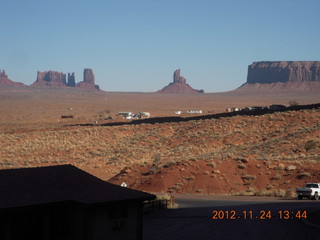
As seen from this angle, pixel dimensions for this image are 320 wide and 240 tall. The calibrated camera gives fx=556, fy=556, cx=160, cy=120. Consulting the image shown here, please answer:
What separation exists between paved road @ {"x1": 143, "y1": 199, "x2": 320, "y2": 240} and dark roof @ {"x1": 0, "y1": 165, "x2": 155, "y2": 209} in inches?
182

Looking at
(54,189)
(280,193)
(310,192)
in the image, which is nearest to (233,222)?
(54,189)

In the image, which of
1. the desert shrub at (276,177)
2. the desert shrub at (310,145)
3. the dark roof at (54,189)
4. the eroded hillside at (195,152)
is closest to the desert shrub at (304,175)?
the eroded hillside at (195,152)

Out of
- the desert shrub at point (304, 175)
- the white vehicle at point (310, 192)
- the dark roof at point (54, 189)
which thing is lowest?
the white vehicle at point (310, 192)

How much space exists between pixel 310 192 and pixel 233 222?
12856mm

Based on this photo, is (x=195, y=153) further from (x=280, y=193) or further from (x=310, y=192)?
(x=310, y=192)

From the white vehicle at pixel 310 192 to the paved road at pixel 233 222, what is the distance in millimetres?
2753

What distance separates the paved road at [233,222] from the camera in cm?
2525

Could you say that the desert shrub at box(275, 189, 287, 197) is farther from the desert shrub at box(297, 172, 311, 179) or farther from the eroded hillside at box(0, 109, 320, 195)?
the desert shrub at box(297, 172, 311, 179)

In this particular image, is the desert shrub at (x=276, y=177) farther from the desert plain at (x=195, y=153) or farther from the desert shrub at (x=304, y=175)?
the desert shrub at (x=304, y=175)

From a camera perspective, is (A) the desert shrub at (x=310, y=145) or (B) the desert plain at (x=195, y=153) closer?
(B) the desert plain at (x=195, y=153)

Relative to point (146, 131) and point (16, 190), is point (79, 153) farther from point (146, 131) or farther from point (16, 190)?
point (16, 190)

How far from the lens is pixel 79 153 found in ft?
228

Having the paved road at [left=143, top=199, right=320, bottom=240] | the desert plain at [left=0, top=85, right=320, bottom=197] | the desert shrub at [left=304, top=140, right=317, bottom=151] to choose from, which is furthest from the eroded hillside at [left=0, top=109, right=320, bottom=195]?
the paved road at [left=143, top=199, right=320, bottom=240]

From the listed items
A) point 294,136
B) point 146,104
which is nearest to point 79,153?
point 294,136
